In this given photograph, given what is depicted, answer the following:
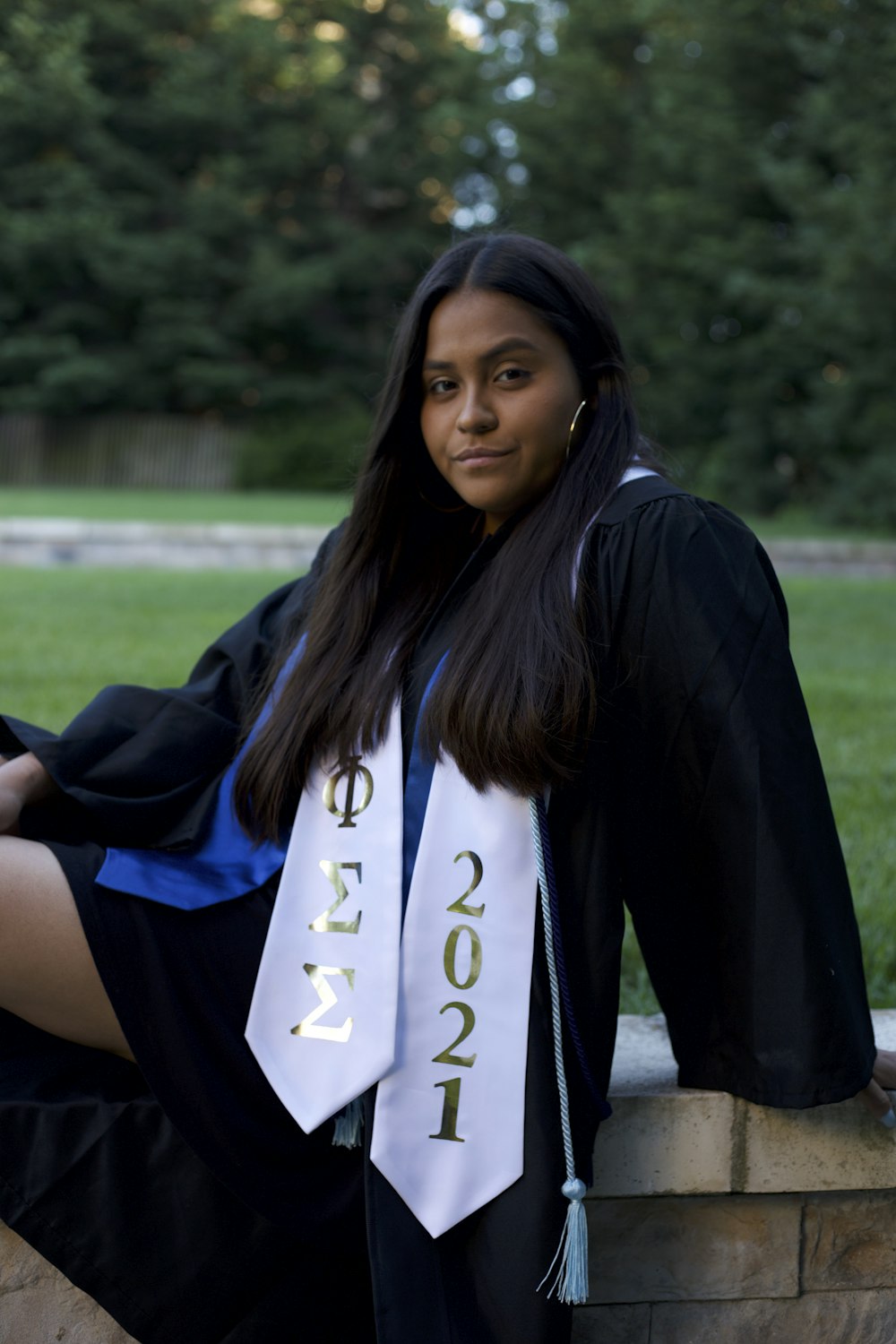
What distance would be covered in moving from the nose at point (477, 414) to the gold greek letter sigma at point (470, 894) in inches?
23.3

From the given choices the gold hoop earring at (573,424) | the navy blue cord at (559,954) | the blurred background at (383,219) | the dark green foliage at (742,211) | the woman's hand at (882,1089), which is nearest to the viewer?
the navy blue cord at (559,954)

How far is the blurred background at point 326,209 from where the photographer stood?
66.2ft

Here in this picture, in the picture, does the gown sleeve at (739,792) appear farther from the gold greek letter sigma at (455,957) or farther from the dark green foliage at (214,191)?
the dark green foliage at (214,191)

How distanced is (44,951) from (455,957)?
0.52 metres

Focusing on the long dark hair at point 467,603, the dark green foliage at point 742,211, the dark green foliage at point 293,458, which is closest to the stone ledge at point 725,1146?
A: the long dark hair at point 467,603

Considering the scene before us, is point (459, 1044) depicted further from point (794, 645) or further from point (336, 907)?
point (794, 645)

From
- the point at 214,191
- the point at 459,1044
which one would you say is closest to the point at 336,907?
the point at 459,1044

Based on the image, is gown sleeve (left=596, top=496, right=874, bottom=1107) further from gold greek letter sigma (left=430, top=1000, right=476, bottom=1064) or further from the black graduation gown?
gold greek letter sigma (left=430, top=1000, right=476, bottom=1064)

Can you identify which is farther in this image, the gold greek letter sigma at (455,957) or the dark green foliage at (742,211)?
the dark green foliage at (742,211)

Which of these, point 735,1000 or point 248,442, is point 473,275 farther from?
point 248,442

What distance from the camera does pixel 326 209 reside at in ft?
90.3

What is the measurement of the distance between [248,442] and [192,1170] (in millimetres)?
23786

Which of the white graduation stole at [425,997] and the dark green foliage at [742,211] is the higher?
the dark green foliage at [742,211]

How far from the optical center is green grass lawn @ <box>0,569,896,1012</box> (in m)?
3.28
